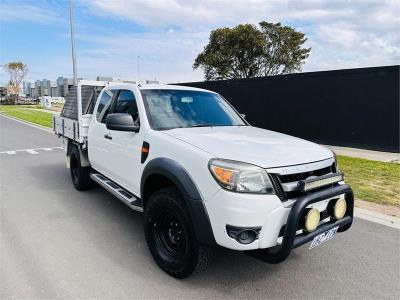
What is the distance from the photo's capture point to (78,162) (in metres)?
6.14

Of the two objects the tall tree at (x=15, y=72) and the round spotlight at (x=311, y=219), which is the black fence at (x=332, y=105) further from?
the tall tree at (x=15, y=72)

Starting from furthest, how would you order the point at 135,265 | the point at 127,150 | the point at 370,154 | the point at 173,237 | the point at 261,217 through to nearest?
the point at 370,154
the point at 127,150
the point at 135,265
the point at 173,237
the point at 261,217

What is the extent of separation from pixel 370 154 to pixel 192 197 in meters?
8.67

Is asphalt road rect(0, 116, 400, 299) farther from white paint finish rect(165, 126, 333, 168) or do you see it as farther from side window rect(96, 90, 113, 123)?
side window rect(96, 90, 113, 123)

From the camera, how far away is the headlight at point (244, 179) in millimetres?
2791

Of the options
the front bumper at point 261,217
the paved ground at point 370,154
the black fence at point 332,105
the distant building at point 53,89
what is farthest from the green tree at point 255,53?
the distant building at point 53,89

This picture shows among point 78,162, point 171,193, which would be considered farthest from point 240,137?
point 78,162

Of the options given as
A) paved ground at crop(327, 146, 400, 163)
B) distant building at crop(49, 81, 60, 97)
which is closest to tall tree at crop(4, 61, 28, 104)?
distant building at crop(49, 81, 60, 97)

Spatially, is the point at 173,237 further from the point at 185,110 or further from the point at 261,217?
the point at 185,110

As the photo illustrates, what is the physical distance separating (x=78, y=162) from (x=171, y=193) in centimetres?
341

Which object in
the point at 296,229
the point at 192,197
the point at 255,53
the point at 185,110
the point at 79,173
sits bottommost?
the point at 79,173

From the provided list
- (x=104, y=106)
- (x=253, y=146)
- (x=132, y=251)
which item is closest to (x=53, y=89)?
(x=104, y=106)

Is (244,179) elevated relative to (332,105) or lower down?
lower down

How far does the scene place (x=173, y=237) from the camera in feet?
11.2
